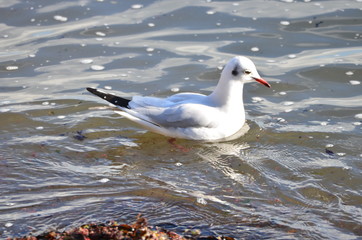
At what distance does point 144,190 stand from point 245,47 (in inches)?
187

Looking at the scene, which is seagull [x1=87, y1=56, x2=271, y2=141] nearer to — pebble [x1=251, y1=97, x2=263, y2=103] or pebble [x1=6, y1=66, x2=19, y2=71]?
pebble [x1=251, y1=97, x2=263, y2=103]

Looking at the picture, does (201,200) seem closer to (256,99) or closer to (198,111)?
(198,111)

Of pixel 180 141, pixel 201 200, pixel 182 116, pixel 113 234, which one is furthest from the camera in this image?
pixel 180 141

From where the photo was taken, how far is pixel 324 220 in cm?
541

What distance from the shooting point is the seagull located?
23.3 feet

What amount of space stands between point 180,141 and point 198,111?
17.3 inches

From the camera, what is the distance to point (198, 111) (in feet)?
23.2

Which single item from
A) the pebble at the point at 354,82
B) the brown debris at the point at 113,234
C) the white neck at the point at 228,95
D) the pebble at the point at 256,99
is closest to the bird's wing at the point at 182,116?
the white neck at the point at 228,95

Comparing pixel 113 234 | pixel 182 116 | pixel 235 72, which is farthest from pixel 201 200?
pixel 235 72

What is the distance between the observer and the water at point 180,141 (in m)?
5.49

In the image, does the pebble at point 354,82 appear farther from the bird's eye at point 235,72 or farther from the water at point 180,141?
the bird's eye at point 235,72

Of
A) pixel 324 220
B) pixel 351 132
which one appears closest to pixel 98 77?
pixel 351 132

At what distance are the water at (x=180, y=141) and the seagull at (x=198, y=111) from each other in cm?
19

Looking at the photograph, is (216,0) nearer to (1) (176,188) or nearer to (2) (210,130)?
(2) (210,130)
